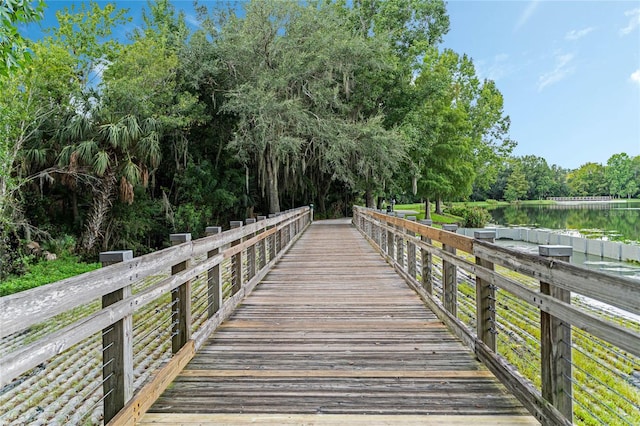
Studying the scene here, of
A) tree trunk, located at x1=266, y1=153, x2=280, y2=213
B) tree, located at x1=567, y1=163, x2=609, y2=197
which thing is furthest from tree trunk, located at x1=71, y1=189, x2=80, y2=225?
tree, located at x1=567, y1=163, x2=609, y2=197

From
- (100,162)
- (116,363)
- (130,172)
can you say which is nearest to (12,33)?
(116,363)

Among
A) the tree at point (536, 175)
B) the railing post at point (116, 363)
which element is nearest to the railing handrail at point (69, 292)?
the railing post at point (116, 363)

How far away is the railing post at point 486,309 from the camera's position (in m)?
3.05

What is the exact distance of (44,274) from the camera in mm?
11844

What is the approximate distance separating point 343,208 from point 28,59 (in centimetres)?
2724

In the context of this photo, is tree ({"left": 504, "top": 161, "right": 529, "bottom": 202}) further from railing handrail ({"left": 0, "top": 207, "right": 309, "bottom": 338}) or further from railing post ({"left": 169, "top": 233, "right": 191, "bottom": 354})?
railing handrail ({"left": 0, "top": 207, "right": 309, "bottom": 338})

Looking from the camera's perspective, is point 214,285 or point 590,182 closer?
point 214,285

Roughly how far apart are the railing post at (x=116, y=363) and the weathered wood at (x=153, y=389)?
0.18ft

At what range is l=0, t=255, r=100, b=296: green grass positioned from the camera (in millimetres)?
9961

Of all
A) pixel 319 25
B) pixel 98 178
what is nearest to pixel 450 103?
pixel 319 25

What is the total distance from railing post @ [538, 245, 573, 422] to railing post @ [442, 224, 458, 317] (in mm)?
1739

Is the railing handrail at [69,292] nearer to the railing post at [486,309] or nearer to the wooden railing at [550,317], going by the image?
the wooden railing at [550,317]

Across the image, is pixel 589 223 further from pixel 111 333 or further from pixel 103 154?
pixel 111 333

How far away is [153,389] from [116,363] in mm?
455
